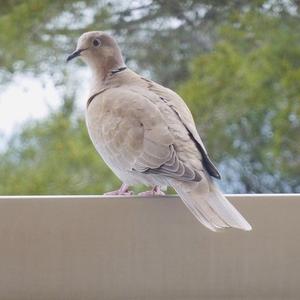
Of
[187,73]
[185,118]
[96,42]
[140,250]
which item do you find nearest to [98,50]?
[96,42]

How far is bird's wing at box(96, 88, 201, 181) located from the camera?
92cm

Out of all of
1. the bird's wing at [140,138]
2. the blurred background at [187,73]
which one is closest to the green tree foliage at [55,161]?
the blurred background at [187,73]

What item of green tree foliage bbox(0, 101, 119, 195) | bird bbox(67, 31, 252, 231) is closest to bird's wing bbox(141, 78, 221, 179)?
bird bbox(67, 31, 252, 231)

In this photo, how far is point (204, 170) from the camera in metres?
0.94

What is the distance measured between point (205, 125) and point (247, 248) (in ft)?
1.59

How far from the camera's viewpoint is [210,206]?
88cm

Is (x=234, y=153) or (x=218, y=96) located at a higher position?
(x=218, y=96)

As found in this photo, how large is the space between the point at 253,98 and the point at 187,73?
0.44 feet

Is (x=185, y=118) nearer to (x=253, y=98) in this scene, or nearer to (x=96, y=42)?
(x=96, y=42)

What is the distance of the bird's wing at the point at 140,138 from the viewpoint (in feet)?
3.03

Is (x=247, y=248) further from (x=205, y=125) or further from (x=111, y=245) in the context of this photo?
(x=205, y=125)

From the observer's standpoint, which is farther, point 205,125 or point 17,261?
point 205,125

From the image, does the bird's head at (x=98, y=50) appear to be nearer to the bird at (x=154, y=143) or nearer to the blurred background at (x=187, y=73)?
the bird at (x=154, y=143)

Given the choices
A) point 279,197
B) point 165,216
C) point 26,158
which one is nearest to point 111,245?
point 165,216
